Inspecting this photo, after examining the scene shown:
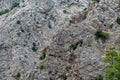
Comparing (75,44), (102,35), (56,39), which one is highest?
(102,35)

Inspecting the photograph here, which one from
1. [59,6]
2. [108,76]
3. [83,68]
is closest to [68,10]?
[59,6]

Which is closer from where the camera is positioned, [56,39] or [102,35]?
[102,35]

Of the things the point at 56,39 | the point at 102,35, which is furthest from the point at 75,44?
the point at 102,35

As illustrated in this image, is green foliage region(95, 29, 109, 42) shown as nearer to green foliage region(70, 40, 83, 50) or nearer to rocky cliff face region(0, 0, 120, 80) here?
rocky cliff face region(0, 0, 120, 80)

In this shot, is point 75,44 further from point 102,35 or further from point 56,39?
point 102,35

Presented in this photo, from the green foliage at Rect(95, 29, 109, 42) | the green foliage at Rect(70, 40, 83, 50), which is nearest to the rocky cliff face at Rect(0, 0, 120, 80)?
the green foliage at Rect(70, 40, 83, 50)

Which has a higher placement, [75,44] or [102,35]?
[102,35]

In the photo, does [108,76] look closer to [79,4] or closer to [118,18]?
[118,18]

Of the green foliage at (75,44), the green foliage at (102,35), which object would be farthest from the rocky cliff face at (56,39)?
the green foliage at (102,35)

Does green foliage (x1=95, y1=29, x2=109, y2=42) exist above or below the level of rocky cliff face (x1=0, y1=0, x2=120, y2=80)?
above
